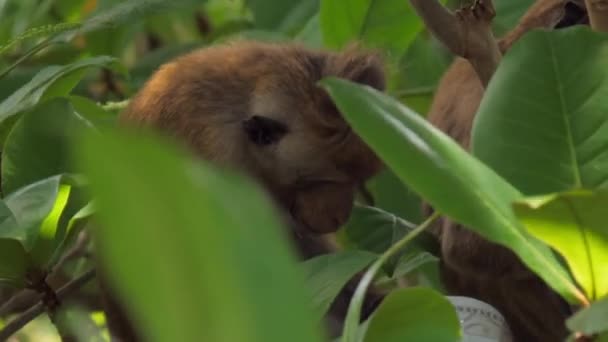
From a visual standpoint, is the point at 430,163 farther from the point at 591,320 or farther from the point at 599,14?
the point at 599,14

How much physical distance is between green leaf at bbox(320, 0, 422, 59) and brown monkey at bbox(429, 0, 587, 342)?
0.44 ft

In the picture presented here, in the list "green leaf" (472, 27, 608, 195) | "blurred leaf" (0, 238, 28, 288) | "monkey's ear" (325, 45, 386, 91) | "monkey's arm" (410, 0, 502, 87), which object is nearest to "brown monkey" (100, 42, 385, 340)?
"monkey's ear" (325, 45, 386, 91)

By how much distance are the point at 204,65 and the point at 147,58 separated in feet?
2.21

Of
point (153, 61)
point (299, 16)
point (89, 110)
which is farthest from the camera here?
point (153, 61)

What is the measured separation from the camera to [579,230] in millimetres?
957

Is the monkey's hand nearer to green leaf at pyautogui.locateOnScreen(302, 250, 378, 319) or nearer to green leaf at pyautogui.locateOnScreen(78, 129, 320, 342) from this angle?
green leaf at pyautogui.locateOnScreen(302, 250, 378, 319)

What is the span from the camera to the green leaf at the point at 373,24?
81.7 inches

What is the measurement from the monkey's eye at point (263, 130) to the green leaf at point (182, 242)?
149 cm

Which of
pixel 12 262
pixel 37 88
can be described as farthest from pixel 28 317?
pixel 37 88

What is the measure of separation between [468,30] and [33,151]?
0.66 metres

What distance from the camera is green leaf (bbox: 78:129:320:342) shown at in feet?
1.70

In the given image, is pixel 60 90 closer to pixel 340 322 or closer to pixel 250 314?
pixel 340 322

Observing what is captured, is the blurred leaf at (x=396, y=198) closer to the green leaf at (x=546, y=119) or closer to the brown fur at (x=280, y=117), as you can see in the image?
the brown fur at (x=280, y=117)

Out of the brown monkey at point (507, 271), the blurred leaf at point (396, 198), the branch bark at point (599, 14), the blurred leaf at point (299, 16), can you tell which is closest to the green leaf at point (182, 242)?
the branch bark at point (599, 14)
